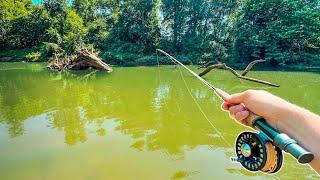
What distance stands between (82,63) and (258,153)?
2519 centimetres

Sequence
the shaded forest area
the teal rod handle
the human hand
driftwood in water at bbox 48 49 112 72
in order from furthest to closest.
A: the shaded forest area < driftwood in water at bbox 48 49 112 72 < the human hand < the teal rod handle

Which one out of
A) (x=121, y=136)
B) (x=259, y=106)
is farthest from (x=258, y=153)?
(x=121, y=136)

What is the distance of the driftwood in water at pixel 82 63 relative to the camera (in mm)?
25172

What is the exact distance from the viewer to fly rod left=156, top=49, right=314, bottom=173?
1.14 metres

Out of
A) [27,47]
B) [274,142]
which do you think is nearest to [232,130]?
[274,142]

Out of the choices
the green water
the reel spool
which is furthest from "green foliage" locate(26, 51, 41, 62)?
the reel spool

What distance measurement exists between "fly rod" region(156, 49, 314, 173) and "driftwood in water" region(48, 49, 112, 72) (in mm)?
24110

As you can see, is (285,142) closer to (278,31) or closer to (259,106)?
(259,106)

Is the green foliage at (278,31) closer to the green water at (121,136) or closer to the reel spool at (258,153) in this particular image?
the green water at (121,136)

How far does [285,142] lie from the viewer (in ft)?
3.87

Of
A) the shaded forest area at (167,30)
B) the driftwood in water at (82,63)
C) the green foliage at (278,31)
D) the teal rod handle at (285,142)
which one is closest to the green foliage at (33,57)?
the shaded forest area at (167,30)

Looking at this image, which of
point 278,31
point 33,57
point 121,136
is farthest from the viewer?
point 33,57

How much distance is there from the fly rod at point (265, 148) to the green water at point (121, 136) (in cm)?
429

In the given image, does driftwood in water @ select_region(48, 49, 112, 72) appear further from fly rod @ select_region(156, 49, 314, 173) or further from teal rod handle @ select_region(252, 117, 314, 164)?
teal rod handle @ select_region(252, 117, 314, 164)
